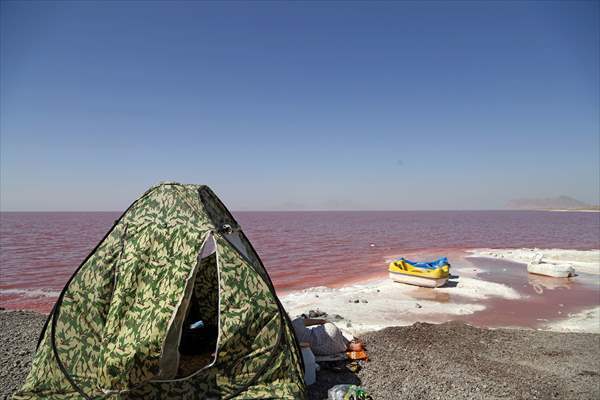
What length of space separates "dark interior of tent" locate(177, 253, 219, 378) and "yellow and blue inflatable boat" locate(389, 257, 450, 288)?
12.9 m

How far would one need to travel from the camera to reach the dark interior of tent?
6.35 meters

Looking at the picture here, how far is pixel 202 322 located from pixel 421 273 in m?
13.1

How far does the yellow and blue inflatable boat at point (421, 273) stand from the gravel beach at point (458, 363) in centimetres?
686

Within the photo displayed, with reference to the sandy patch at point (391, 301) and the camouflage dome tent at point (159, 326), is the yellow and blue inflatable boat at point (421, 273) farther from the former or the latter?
the camouflage dome tent at point (159, 326)

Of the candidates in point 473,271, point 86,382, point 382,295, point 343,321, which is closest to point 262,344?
point 86,382

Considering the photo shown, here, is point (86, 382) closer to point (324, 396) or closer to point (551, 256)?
point (324, 396)

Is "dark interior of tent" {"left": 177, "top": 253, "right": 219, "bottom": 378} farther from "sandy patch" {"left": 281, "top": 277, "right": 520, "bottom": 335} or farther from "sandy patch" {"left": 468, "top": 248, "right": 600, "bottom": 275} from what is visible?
"sandy patch" {"left": 468, "top": 248, "right": 600, "bottom": 275}

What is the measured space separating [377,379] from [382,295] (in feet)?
31.4

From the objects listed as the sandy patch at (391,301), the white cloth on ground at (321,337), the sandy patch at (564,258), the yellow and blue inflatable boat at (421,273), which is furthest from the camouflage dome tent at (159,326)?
the sandy patch at (564,258)

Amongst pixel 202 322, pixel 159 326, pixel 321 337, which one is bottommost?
pixel 321 337

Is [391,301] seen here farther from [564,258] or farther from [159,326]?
[564,258]

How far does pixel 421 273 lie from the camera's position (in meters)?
17.5

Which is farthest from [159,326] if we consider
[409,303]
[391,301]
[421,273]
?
[421,273]

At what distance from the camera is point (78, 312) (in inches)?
204
